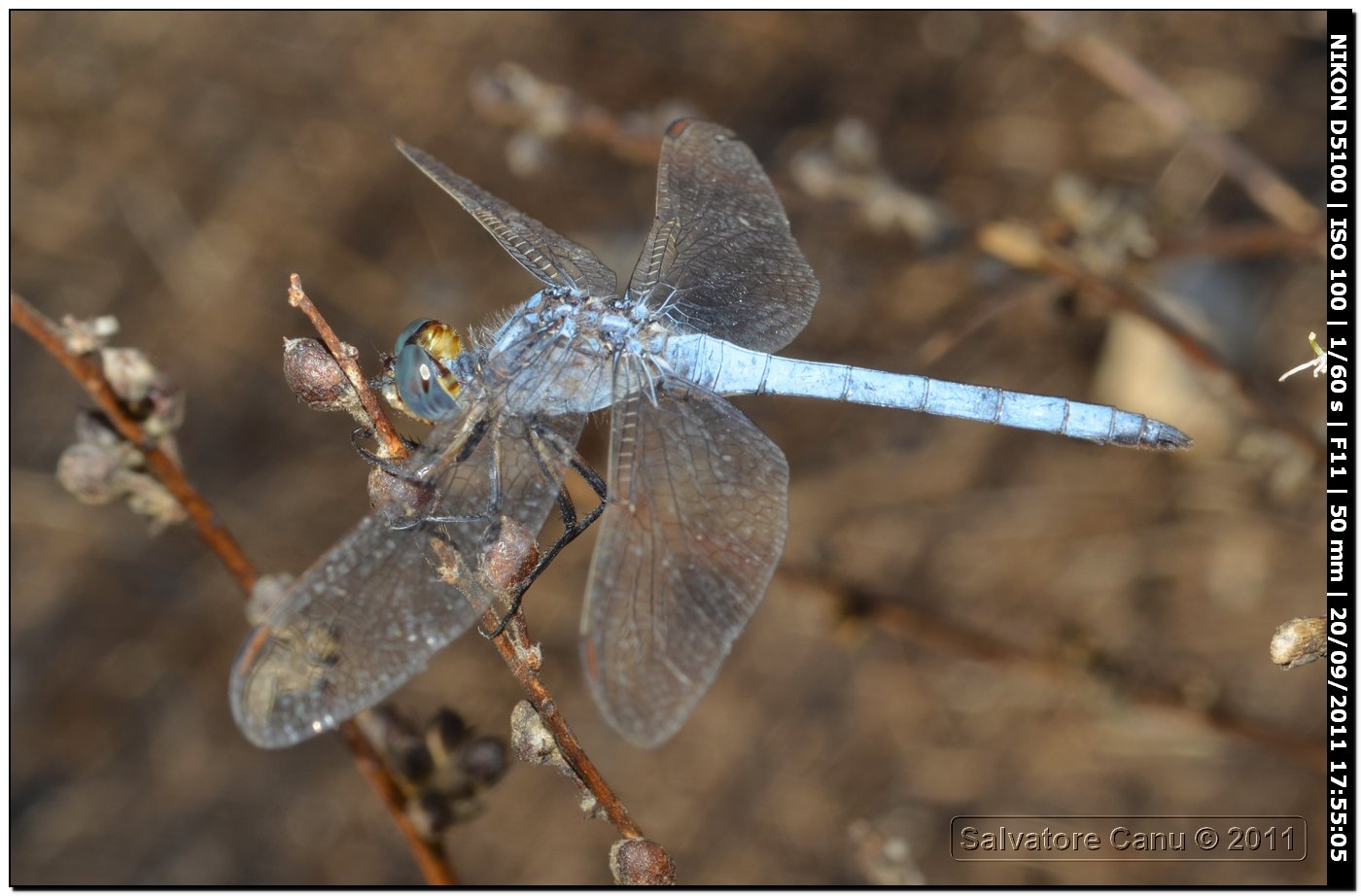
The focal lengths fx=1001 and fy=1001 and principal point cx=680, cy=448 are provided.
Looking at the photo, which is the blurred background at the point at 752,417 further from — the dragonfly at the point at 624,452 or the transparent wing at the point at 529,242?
the transparent wing at the point at 529,242

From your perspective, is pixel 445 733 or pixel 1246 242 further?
pixel 1246 242

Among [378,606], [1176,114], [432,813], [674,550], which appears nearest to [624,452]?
[674,550]

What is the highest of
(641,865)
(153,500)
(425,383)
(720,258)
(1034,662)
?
(153,500)

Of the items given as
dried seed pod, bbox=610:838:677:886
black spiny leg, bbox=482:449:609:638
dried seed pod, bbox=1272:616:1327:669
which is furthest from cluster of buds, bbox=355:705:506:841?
dried seed pod, bbox=1272:616:1327:669

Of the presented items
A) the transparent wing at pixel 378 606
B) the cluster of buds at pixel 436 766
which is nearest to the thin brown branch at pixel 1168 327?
the transparent wing at pixel 378 606

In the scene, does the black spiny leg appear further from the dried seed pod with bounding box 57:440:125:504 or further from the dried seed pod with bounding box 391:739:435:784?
the dried seed pod with bounding box 57:440:125:504

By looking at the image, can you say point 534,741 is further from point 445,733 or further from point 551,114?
point 551,114

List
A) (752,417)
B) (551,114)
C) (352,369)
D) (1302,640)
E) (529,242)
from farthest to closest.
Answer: (752,417), (551,114), (529,242), (352,369), (1302,640)
